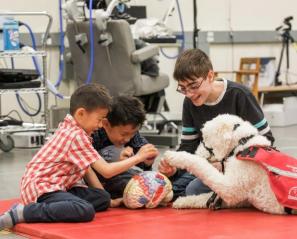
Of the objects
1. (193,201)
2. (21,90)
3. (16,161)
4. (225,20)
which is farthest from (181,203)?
(225,20)

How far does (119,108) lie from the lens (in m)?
2.74

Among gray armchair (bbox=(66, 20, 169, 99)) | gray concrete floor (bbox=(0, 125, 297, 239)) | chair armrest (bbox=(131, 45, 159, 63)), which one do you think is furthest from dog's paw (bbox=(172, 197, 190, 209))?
chair armrest (bbox=(131, 45, 159, 63))

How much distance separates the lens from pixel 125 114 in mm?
2734

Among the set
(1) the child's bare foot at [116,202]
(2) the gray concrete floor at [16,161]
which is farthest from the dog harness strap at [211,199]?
(2) the gray concrete floor at [16,161]

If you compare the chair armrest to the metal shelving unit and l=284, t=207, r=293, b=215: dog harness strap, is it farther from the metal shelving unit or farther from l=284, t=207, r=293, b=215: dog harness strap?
l=284, t=207, r=293, b=215: dog harness strap

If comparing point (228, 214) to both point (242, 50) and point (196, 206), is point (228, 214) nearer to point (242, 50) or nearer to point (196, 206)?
point (196, 206)

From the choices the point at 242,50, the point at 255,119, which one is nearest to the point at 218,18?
the point at 242,50

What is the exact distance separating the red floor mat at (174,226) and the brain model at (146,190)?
9 centimetres

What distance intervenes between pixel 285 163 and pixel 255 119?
35 centimetres

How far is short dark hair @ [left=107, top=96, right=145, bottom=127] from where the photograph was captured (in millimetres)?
2736

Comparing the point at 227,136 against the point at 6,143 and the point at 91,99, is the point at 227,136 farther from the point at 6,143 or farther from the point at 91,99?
the point at 6,143

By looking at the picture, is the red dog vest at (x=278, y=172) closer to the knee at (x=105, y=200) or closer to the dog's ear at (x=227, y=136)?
the dog's ear at (x=227, y=136)

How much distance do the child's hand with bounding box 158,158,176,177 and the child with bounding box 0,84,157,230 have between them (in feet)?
0.20

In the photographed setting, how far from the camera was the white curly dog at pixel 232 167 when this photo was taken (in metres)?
2.46
